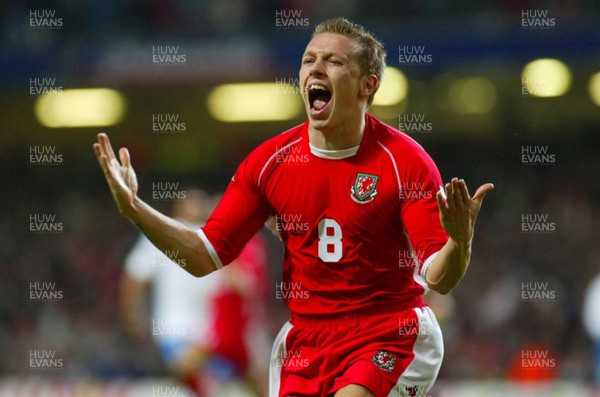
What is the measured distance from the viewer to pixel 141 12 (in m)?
16.0

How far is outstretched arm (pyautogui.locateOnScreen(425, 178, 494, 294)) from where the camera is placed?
13.1ft

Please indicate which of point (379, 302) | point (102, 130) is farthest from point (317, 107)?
point (102, 130)

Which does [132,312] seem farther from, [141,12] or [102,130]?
[102,130]

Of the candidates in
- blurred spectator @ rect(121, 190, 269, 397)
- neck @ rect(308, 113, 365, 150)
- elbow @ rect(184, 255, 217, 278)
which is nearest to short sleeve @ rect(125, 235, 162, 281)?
blurred spectator @ rect(121, 190, 269, 397)

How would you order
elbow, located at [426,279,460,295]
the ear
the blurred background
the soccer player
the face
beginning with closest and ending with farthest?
elbow, located at [426,279,460,295] → the soccer player → the face → the ear → the blurred background

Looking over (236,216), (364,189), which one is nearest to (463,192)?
(364,189)

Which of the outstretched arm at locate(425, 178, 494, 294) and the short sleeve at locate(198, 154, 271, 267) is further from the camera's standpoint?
the short sleeve at locate(198, 154, 271, 267)

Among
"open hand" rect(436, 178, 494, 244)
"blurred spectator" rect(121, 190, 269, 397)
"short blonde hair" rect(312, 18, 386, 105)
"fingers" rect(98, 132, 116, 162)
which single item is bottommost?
"blurred spectator" rect(121, 190, 269, 397)

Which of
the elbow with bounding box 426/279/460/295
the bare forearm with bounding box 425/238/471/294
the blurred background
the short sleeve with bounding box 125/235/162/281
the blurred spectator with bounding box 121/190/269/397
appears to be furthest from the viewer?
the blurred background

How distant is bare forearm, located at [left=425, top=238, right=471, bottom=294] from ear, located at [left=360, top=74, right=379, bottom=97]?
0.89 metres

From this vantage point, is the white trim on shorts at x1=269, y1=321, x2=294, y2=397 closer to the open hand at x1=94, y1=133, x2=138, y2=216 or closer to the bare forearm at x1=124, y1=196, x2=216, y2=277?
the bare forearm at x1=124, y1=196, x2=216, y2=277

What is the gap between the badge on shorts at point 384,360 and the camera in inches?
167

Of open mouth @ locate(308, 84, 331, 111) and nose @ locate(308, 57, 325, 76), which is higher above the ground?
nose @ locate(308, 57, 325, 76)

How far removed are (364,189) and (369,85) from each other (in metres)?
0.53
